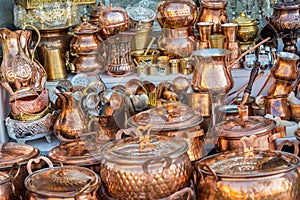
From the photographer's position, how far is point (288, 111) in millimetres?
2850

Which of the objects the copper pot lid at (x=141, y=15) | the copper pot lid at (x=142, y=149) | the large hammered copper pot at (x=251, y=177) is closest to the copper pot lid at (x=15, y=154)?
the copper pot lid at (x=142, y=149)

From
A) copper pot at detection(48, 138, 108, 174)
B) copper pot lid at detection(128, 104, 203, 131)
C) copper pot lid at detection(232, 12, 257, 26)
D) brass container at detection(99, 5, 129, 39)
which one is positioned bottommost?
copper pot at detection(48, 138, 108, 174)

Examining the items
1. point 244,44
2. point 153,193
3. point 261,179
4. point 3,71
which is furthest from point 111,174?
point 244,44

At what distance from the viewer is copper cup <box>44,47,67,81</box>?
323 cm

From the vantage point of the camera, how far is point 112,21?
318 cm

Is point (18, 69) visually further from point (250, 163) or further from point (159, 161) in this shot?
point (250, 163)

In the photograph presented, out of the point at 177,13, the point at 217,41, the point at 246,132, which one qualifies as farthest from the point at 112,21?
the point at 246,132

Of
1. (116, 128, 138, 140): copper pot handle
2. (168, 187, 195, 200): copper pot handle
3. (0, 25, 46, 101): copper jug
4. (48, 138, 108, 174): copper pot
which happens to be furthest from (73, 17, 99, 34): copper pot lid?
(168, 187, 195, 200): copper pot handle

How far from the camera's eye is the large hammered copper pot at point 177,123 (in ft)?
7.95

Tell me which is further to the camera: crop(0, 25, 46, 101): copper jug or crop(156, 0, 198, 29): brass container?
crop(156, 0, 198, 29): brass container

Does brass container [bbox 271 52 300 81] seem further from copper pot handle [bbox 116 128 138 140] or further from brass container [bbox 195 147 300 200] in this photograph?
copper pot handle [bbox 116 128 138 140]

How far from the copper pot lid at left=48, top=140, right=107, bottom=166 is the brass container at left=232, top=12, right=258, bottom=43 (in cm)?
116

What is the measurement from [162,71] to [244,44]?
1.81 feet

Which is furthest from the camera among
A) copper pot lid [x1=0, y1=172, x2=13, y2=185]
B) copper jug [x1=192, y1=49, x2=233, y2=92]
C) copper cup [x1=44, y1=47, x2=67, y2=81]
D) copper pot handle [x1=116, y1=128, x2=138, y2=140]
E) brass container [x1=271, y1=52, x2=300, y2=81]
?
copper cup [x1=44, y1=47, x2=67, y2=81]
